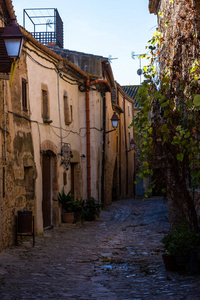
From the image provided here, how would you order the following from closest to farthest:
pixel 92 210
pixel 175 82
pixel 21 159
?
pixel 175 82, pixel 21 159, pixel 92 210

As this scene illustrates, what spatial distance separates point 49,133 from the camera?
1375 centimetres

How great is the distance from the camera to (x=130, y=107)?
33.5 m

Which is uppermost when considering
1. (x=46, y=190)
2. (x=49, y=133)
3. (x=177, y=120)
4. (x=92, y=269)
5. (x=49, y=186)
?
(x=49, y=133)

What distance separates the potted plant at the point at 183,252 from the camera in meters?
6.67

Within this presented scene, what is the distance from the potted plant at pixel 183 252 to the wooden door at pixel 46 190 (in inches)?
268

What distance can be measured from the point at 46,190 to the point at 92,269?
242 inches

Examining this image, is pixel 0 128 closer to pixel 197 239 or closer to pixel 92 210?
pixel 197 239

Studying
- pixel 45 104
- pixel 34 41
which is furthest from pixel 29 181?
pixel 34 41

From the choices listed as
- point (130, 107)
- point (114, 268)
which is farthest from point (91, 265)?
point (130, 107)

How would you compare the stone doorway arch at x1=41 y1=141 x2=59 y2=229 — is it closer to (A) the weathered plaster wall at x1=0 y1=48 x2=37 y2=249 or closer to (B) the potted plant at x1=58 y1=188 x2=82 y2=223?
(B) the potted plant at x1=58 y1=188 x2=82 y2=223

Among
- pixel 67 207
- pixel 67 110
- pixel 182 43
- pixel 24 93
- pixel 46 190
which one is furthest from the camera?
pixel 67 110

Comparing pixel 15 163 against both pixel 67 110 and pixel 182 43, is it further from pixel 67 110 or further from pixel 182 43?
pixel 67 110

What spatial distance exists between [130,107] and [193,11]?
2670cm

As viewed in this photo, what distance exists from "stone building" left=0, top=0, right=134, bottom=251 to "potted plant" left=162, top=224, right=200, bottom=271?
12.1 ft
